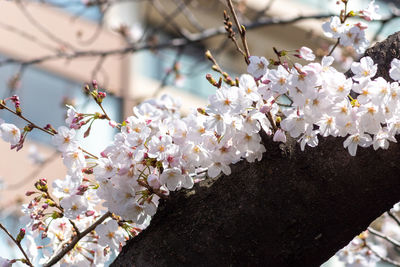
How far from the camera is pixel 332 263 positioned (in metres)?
12.4

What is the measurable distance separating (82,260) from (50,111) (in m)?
8.99

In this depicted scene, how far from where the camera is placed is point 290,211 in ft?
4.74

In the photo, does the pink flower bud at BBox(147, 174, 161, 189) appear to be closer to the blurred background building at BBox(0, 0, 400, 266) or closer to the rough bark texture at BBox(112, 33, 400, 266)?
the rough bark texture at BBox(112, 33, 400, 266)

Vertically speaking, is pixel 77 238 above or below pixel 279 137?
below

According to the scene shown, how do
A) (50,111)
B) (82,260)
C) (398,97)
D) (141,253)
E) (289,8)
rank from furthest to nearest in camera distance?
1. (289,8)
2. (50,111)
3. (82,260)
4. (141,253)
5. (398,97)

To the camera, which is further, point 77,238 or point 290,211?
point 77,238

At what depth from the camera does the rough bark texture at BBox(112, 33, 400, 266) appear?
56.8 inches

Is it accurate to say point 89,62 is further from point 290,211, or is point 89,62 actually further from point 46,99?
point 290,211

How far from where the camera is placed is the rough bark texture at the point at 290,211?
4.73 ft

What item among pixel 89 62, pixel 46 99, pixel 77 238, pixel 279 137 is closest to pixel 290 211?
pixel 279 137

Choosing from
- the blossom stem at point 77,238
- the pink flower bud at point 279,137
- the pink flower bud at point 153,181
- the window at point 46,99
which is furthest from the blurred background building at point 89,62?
the pink flower bud at point 279,137

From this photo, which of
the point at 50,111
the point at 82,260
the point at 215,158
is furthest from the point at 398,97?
the point at 50,111

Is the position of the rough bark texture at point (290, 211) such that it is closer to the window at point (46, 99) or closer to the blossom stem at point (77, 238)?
the blossom stem at point (77, 238)

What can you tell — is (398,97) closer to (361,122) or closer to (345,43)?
(361,122)
